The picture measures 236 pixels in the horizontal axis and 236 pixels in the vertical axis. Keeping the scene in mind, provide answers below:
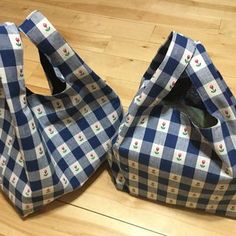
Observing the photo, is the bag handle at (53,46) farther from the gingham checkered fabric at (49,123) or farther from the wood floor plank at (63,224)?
the wood floor plank at (63,224)

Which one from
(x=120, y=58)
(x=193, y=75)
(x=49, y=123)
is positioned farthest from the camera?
(x=120, y=58)

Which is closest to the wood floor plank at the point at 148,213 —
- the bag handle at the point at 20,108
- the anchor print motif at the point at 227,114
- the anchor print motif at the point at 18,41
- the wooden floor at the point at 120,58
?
the wooden floor at the point at 120,58

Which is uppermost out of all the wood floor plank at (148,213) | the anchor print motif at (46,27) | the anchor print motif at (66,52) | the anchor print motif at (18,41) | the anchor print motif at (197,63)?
the anchor print motif at (46,27)

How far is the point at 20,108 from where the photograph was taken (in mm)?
622

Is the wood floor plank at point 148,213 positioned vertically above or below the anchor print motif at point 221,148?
below

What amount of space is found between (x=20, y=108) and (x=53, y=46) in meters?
0.12

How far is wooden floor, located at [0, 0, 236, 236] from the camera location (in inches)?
28.4

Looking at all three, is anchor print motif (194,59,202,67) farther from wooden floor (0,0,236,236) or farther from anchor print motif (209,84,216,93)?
wooden floor (0,0,236,236)

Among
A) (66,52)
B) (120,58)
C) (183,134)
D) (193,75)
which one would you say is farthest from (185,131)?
(120,58)

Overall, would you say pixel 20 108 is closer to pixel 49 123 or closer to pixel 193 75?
pixel 49 123

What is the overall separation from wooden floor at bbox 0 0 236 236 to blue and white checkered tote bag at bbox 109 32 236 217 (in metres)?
0.05

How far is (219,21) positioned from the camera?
122cm

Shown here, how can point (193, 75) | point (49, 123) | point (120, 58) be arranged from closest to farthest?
point (193, 75), point (49, 123), point (120, 58)

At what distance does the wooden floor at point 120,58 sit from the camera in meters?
0.72
